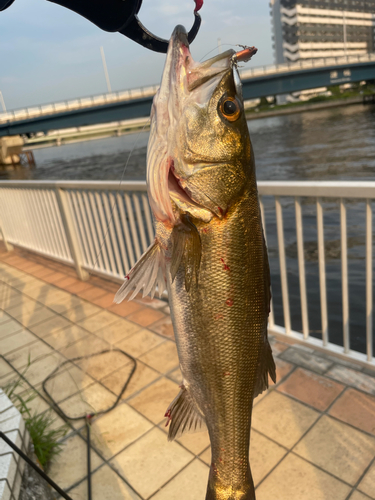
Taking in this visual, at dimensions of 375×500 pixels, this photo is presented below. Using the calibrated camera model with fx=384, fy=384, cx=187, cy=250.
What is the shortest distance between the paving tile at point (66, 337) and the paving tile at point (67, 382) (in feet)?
1.53

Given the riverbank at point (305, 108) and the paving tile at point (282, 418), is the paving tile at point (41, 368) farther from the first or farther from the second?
the riverbank at point (305, 108)

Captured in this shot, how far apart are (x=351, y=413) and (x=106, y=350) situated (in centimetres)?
231

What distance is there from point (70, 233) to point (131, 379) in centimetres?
297

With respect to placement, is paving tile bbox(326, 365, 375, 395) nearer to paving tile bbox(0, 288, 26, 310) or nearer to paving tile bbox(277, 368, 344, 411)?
paving tile bbox(277, 368, 344, 411)

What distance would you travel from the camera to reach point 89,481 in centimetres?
243

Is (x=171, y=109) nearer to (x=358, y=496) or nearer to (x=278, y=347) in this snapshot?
(x=358, y=496)

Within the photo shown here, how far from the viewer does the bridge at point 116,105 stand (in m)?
24.4

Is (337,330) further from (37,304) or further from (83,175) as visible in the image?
(83,175)

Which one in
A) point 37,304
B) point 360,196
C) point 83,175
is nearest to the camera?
point 360,196

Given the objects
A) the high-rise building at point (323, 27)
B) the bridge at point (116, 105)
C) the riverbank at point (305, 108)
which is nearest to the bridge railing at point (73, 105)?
the bridge at point (116, 105)

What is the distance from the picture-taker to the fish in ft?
3.37

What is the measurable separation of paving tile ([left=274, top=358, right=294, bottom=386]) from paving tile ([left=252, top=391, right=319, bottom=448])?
223 mm

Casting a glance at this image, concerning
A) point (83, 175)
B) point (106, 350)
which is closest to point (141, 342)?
point (106, 350)

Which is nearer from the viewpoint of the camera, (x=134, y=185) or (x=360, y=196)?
(x=360, y=196)
